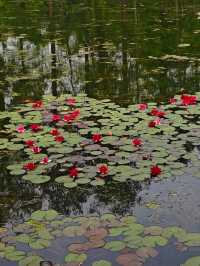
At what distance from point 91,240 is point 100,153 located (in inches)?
62.6

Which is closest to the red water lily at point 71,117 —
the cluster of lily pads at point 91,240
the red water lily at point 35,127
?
the red water lily at point 35,127

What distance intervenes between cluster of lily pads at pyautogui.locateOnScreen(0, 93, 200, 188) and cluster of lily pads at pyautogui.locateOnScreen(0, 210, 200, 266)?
0.65m

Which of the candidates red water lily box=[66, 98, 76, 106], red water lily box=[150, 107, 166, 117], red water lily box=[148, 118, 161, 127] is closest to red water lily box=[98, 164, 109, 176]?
red water lily box=[148, 118, 161, 127]

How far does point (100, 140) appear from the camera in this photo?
5238 millimetres

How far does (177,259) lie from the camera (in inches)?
129

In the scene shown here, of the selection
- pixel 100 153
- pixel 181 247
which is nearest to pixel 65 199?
pixel 100 153

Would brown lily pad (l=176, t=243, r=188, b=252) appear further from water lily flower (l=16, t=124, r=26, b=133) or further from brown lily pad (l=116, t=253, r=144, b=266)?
water lily flower (l=16, t=124, r=26, b=133)

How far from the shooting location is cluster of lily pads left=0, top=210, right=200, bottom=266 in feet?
10.8

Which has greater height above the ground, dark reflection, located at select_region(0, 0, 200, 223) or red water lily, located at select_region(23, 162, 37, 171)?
dark reflection, located at select_region(0, 0, 200, 223)

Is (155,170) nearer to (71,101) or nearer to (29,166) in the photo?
(29,166)

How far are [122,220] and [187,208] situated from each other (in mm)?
588

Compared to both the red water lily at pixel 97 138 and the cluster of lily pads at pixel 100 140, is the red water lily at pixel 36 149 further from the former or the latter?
the red water lily at pixel 97 138

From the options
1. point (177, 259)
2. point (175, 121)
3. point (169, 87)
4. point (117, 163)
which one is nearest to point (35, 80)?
point (169, 87)

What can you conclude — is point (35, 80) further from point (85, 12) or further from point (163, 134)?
point (85, 12)
